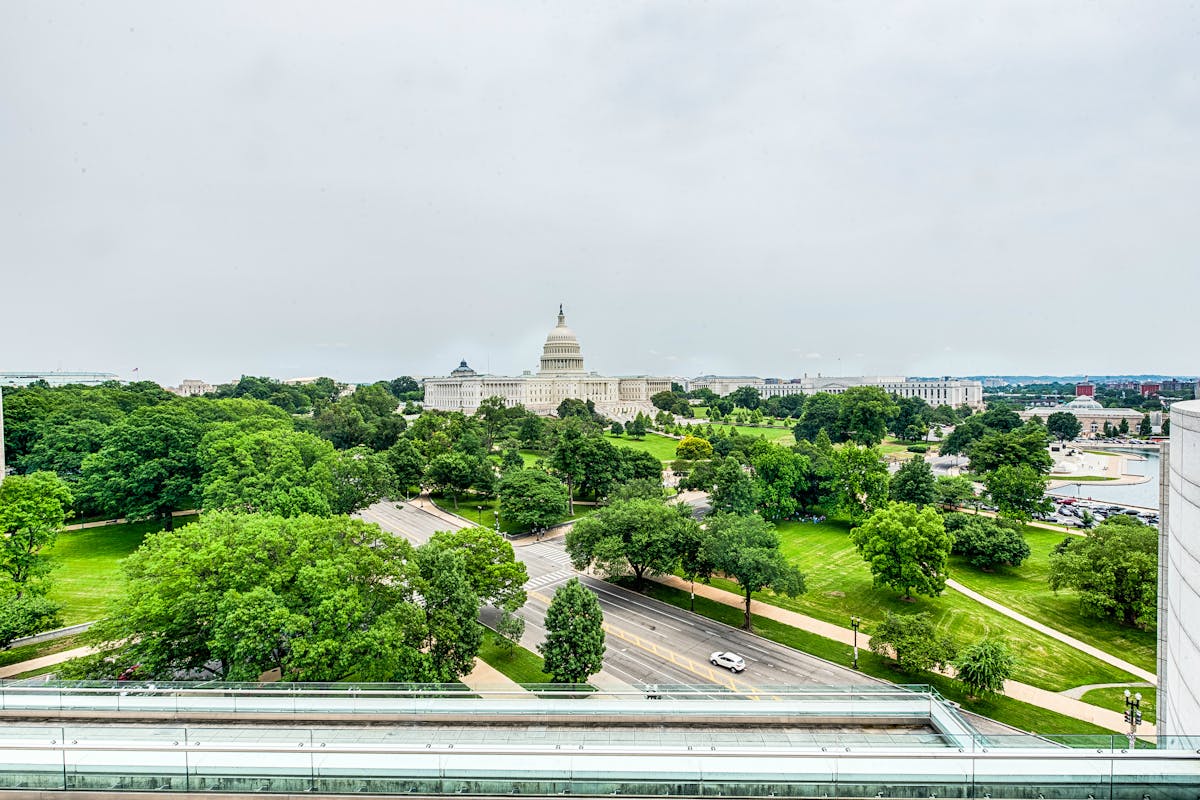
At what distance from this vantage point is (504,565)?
31.3m

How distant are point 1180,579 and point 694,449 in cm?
6857

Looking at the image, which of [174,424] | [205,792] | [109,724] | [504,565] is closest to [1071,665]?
[504,565]

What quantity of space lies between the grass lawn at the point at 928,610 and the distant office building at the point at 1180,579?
14941 millimetres

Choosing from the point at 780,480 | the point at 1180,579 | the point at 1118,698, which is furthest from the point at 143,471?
the point at 1118,698

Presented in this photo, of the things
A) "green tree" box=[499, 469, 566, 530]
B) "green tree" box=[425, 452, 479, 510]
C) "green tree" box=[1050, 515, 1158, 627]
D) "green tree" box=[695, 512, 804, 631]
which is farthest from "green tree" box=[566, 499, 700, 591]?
"green tree" box=[425, 452, 479, 510]

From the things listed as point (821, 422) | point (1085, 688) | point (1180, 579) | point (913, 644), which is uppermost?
point (1180, 579)

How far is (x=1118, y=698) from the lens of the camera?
26.6 metres

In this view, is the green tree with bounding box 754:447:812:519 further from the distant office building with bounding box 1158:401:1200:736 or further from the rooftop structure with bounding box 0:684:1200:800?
the rooftop structure with bounding box 0:684:1200:800

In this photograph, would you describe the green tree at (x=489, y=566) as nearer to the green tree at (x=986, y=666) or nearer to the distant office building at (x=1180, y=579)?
the green tree at (x=986, y=666)

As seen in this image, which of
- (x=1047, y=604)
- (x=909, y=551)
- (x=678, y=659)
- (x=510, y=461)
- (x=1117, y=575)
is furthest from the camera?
(x=510, y=461)

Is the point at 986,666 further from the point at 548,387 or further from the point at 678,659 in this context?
the point at 548,387

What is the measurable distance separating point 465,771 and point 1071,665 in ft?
106

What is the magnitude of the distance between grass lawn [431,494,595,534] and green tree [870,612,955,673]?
27.7m

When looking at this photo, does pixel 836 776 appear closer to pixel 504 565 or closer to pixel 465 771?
pixel 465 771
